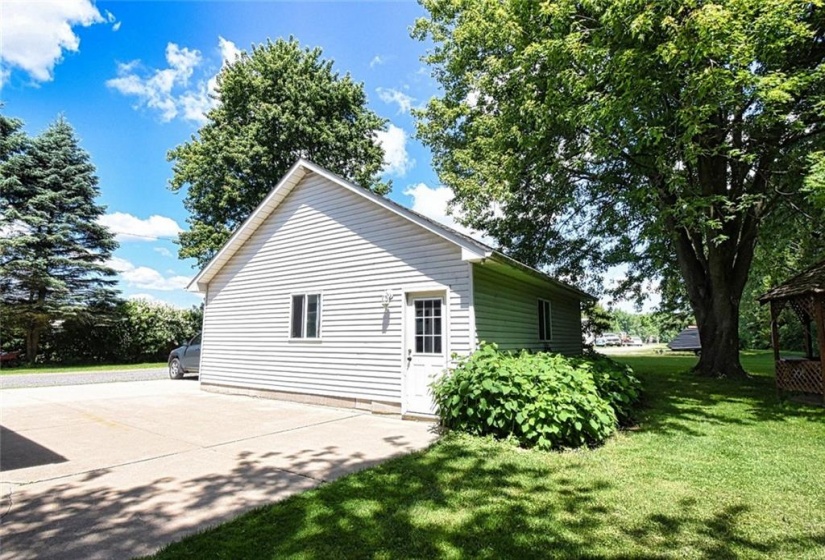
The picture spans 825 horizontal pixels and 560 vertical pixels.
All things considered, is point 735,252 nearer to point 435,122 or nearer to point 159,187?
point 435,122

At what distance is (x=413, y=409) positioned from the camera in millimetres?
8250

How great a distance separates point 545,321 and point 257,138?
64.0 feet

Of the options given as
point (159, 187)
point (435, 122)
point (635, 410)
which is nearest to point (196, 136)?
point (159, 187)

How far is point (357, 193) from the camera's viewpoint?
9.49 m

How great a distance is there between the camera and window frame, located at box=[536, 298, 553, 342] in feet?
38.8

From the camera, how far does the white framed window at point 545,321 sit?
39.1 ft

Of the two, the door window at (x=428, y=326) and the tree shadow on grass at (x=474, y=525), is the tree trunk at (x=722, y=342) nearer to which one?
the door window at (x=428, y=326)

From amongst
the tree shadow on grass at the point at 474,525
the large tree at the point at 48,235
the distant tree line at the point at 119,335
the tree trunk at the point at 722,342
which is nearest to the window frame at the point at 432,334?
the tree shadow on grass at the point at 474,525

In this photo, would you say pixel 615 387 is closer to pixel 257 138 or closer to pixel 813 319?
pixel 813 319

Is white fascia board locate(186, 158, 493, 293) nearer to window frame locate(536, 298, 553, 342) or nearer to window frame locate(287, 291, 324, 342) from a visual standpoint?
window frame locate(287, 291, 324, 342)

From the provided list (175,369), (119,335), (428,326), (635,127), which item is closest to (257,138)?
(119,335)

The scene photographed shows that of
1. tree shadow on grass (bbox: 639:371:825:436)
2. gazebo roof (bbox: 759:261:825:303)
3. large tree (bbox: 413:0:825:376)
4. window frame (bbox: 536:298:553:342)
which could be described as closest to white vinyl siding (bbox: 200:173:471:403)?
tree shadow on grass (bbox: 639:371:825:436)

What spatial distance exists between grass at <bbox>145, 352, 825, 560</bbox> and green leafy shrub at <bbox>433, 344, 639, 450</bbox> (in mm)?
318

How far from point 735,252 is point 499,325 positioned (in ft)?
32.4
